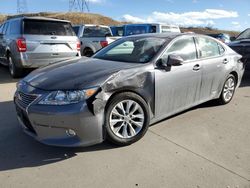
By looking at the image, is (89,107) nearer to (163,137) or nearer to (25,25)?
(163,137)

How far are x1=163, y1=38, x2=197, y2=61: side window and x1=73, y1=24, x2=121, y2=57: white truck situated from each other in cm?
605

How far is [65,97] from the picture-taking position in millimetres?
3305

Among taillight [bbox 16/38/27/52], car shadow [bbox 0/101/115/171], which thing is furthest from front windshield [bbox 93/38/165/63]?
taillight [bbox 16/38/27/52]

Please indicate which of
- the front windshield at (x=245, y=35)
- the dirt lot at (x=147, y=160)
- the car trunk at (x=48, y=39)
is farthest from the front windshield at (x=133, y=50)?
the front windshield at (x=245, y=35)

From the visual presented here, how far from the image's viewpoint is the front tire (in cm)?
357

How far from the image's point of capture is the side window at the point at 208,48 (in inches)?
194

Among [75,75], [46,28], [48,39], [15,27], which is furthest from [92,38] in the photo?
[75,75]

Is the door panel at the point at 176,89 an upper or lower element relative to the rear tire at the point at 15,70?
upper

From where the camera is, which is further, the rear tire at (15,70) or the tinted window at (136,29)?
the tinted window at (136,29)

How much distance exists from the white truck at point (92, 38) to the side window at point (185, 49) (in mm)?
6047

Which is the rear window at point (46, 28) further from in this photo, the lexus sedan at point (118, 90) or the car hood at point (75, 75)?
the car hood at point (75, 75)

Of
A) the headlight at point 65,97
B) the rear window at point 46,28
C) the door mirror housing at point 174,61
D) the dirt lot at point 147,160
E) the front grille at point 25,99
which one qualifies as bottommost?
the dirt lot at point 147,160

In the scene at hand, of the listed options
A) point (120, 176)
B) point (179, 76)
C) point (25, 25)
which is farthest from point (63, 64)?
point (25, 25)

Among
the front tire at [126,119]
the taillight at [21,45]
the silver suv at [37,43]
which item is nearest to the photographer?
the front tire at [126,119]
